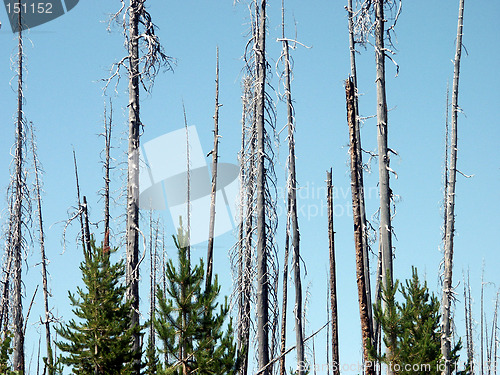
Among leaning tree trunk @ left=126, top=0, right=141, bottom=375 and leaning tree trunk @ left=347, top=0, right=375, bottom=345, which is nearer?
leaning tree trunk @ left=126, top=0, right=141, bottom=375

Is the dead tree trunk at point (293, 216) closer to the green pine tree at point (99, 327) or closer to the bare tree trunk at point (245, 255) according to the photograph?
the bare tree trunk at point (245, 255)

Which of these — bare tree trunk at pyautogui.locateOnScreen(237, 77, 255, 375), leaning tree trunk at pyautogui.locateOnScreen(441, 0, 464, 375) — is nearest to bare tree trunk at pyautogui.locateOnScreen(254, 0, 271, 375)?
bare tree trunk at pyautogui.locateOnScreen(237, 77, 255, 375)

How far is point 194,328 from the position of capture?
14375 millimetres

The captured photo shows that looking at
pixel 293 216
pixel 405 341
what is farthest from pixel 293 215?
pixel 405 341

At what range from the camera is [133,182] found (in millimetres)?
14992

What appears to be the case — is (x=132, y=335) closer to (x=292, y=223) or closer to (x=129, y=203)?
(x=129, y=203)

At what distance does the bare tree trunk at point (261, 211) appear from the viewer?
53.2ft

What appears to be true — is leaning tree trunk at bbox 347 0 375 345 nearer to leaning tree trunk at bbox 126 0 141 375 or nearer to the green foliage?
the green foliage

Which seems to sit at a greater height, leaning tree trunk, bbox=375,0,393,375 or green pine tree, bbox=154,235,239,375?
leaning tree trunk, bbox=375,0,393,375

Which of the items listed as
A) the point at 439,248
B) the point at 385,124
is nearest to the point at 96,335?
the point at 385,124

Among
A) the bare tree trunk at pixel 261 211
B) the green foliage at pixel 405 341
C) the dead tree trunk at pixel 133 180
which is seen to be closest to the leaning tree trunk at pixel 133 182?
the dead tree trunk at pixel 133 180

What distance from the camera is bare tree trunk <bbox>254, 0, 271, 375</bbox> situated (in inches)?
638

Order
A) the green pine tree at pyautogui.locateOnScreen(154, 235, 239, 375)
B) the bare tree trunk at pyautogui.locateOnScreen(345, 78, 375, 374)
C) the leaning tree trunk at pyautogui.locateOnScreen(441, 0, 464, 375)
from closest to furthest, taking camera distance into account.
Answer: the green pine tree at pyautogui.locateOnScreen(154, 235, 239, 375) < the bare tree trunk at pyautogui.locateOnScreen(345, 78, 375, 374) < the leaning tree trunk at pyautogui.locateOnScreen(441, 0, 464, 375)

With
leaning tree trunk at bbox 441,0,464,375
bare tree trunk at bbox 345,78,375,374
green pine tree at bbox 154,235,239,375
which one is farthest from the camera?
leaning tree trunk at bbox 441,0,464,375
